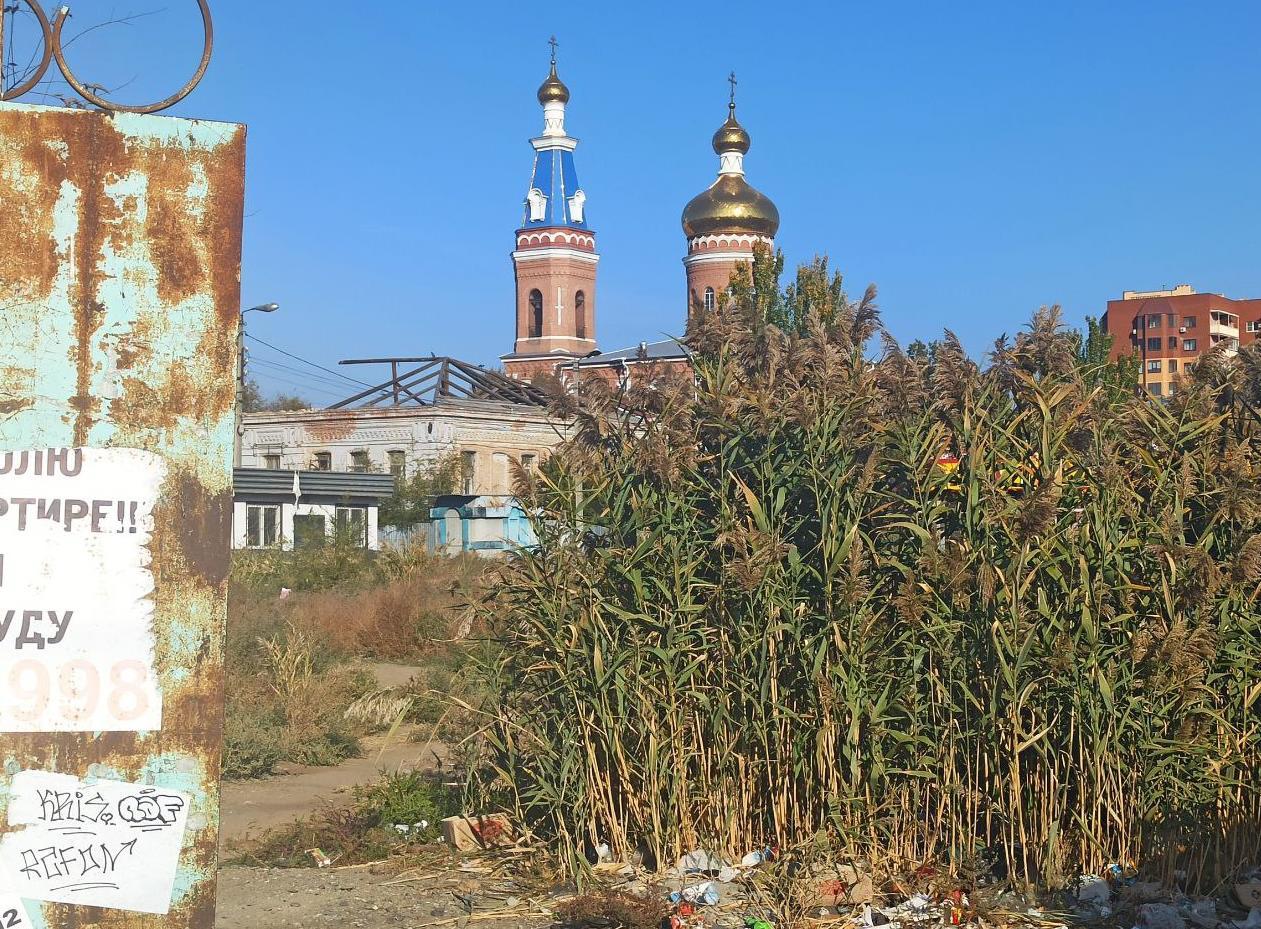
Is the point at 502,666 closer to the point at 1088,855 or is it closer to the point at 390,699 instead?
the point at 1088,855

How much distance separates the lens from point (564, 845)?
269 inches

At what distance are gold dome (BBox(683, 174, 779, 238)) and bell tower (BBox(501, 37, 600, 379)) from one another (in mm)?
7378

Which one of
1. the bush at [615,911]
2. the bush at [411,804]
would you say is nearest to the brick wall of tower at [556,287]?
the bush at [411,804]

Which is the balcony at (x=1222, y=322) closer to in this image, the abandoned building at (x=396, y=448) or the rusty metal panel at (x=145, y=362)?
the abandoned building at (x=396, y=448)

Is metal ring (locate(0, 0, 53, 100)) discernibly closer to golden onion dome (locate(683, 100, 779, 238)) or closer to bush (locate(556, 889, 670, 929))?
bush (locate(556, 889, 670, 929))

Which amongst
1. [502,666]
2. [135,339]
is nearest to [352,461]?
→ [502,666]

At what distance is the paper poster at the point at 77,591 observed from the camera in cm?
317

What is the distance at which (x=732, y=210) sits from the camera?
56906mm

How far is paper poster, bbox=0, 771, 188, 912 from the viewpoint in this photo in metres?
3.16

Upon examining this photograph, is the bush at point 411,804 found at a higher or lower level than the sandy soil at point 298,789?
higher

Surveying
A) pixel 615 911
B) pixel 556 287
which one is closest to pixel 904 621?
pixel 615 911

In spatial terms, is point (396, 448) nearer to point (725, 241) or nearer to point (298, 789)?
point (725, 241)

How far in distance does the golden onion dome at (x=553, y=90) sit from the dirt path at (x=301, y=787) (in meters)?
57.8

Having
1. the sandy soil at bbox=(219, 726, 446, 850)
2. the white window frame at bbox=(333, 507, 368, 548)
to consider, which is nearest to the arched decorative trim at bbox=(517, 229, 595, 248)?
the white window frame at bbox=(333, 507, 368, 548)
